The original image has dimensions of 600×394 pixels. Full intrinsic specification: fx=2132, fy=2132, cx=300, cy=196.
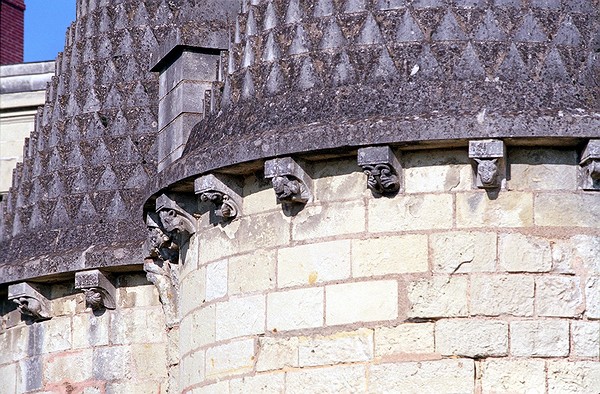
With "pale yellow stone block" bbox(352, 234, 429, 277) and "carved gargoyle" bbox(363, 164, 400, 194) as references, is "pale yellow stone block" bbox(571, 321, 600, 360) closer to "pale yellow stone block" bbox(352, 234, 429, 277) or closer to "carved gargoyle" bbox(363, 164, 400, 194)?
"pale yellow stone block" bbox(352, 234, 429, 277)

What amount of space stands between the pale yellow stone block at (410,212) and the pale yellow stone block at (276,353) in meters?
0.83

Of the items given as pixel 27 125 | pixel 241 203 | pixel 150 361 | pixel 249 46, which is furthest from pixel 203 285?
pixel 27 125

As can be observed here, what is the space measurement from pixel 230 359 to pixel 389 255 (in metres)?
1.27

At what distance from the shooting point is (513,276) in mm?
12016

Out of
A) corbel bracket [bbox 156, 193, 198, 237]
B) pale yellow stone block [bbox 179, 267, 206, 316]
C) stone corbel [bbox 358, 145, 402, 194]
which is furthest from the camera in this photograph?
corbel bracket [bbox 156, 193, 198, 237]

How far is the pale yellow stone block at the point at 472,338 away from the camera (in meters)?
11.9

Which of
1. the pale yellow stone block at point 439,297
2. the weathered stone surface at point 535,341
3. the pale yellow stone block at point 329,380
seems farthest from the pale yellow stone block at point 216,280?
the weathered stone surface at point 535,341

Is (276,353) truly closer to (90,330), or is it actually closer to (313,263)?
(313,263)

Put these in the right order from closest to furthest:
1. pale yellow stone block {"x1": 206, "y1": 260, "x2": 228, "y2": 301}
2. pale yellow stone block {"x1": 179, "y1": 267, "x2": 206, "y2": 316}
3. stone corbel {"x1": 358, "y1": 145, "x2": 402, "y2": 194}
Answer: stone corbel {"x1": 358, "y1": 145, "x2": 402, "y2": 194} → pale yellow stone block {"x1": 206, "y1": 260, "x2": 228, "y2": 301} → pale yellow stone block {"x1": 179, "y1": 267, "x2": 206, "y2": 316}

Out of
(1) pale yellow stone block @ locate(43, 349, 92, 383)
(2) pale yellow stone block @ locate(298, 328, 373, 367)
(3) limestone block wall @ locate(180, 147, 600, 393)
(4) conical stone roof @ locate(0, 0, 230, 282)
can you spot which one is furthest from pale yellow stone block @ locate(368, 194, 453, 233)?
(1) pale yellow stone block @ locate(43, 349, 92, 383)

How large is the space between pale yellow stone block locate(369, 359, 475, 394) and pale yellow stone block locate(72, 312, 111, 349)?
178 inches

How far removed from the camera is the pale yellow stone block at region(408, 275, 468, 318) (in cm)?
1201

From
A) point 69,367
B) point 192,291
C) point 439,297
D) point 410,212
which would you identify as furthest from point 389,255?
point 69,367

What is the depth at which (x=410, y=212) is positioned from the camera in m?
12.2
